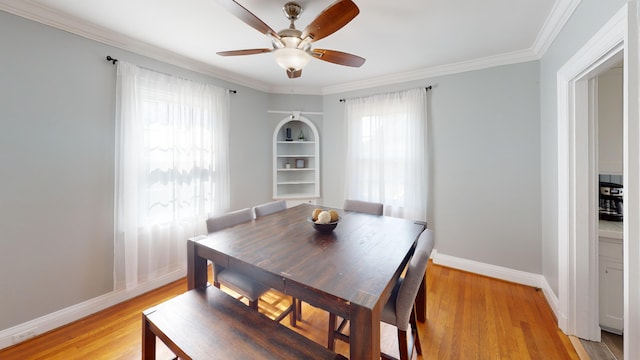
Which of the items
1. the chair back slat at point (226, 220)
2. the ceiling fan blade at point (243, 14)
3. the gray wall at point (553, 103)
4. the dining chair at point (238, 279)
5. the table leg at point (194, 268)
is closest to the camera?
the ceiling fan blade at point (243, 14)

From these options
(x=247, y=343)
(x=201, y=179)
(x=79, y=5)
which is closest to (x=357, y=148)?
(x=201, y=179)

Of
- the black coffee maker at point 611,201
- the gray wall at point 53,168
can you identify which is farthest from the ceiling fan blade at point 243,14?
the black coffee maker at point 611,201

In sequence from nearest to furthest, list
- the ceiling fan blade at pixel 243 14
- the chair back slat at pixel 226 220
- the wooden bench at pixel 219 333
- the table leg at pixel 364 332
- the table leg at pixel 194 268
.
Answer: the table leg at pixel 364 332, the wooden bench at pixel 219 333, the ceiling fan blade at pixel 243 14, the table leg at pixel 194 268, the chair back slat at pixel 226 220

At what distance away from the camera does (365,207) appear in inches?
98.8

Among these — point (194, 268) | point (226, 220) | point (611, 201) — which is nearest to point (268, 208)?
point (226, 220)

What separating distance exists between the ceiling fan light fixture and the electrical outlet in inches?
111

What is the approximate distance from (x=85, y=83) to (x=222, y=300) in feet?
7.48

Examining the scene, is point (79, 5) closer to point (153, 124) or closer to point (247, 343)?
point (153, 124)

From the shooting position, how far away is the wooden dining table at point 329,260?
93 centimetres

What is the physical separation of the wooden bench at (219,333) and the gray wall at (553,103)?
2321 millimetres

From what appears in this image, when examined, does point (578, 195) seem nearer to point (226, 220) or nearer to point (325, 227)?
point (325, 227)

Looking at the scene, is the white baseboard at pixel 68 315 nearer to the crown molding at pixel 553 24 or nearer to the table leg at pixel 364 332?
the table leg at pixel 364 332

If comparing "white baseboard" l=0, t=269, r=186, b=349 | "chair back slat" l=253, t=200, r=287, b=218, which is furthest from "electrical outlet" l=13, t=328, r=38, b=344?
"chair back slat" l=253, t=200, r=287, b=218

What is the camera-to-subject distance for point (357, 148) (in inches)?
138
